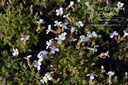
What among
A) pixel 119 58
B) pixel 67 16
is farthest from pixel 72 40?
pixel 119 58

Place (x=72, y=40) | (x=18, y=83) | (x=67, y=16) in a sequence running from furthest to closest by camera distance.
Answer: (x=67, y=16) → (x=72, y=40) → (x=18, y=83)

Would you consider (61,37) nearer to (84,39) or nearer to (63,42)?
(63,42)

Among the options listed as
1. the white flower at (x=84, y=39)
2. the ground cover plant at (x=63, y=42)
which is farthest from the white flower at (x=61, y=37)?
the white flower at (x=84, y=39)

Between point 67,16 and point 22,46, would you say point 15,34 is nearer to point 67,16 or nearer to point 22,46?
point 22,46

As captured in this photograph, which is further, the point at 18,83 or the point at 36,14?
the point at 36,14

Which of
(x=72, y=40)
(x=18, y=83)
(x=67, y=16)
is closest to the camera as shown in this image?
(x=18, y=83)

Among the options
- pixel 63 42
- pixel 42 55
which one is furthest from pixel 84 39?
pixel 42 55

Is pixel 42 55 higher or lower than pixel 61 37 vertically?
lower

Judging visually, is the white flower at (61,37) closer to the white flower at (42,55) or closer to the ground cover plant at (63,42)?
the ground cover plant at (63,42)

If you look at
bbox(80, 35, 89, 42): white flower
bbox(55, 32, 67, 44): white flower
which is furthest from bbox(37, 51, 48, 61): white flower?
bbox(80, 35, 89, 42): white flower

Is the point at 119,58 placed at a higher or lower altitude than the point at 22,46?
lower
